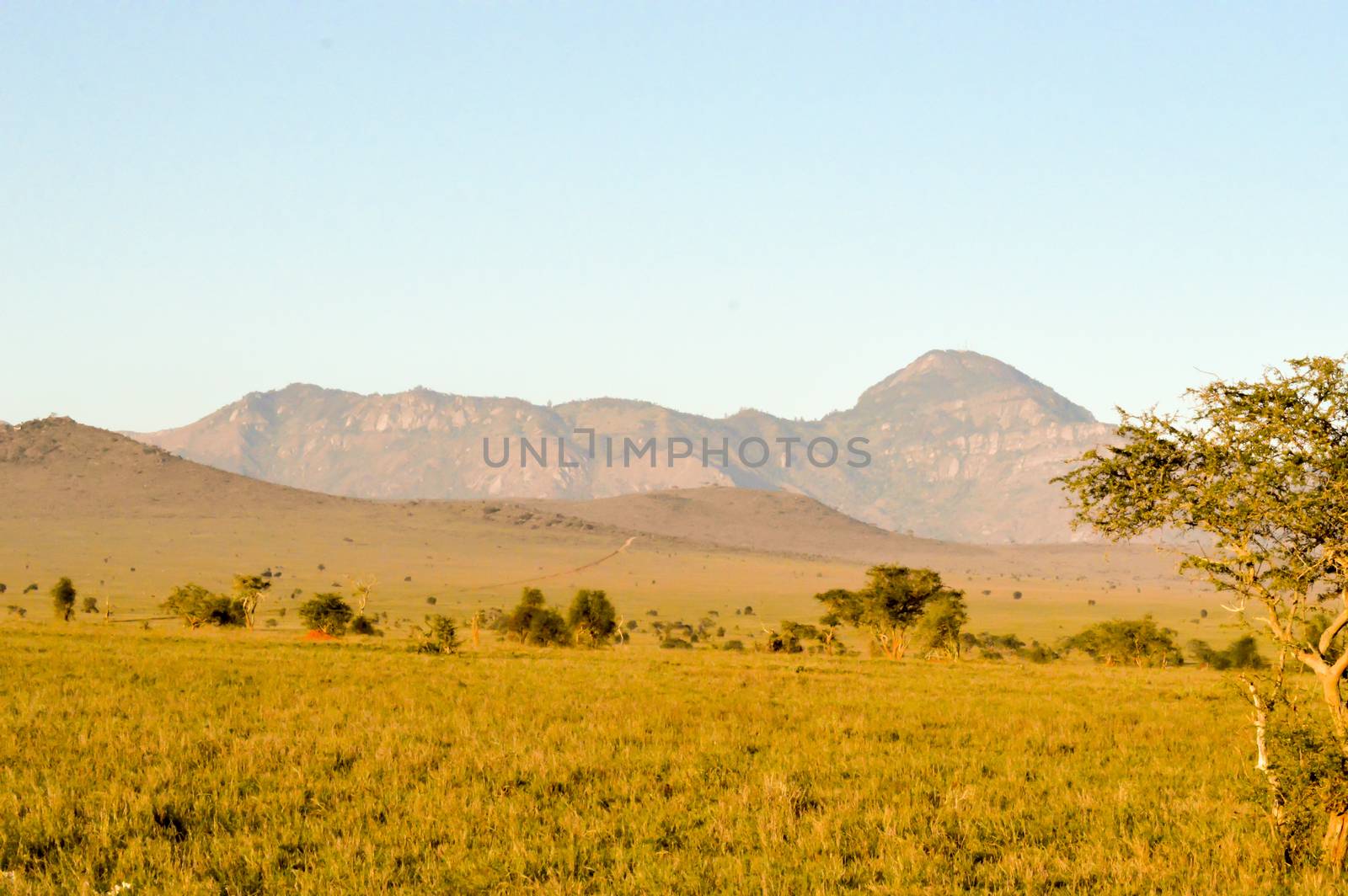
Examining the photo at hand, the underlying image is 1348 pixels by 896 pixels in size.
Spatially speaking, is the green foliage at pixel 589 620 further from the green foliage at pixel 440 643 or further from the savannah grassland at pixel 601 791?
the savannah grassland at pixel 601 791

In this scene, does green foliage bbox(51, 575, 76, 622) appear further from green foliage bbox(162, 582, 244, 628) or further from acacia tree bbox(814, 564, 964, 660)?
acacia tree bbox(814, 564, 964, 660)

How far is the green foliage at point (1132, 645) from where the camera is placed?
245 feet

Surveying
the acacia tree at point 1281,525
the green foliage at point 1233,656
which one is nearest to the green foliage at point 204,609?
the green foliage at point 1233,656

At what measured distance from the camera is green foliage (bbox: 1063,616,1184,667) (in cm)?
7481

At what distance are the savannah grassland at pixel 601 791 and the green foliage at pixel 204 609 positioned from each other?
1820 inches

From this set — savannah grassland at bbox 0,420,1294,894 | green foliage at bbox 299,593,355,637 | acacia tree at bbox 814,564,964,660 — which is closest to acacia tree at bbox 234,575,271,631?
green foliage at bbox 299,593,355,637

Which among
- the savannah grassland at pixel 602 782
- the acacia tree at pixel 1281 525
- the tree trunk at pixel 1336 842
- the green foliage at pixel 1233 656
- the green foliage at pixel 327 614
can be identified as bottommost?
the green foliage at pixel 1233 656

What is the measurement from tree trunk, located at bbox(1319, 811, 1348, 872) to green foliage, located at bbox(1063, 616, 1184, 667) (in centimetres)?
6701

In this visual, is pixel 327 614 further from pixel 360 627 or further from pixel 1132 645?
pixel 1132 645

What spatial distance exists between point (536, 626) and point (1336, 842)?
62952 mm

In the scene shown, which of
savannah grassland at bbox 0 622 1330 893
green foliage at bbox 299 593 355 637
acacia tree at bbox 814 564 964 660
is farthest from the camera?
green foliage at bbox 299 593 355 637

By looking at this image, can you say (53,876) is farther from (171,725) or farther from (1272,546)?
(1272,546)

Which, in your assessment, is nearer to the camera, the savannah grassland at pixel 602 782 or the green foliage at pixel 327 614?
the savannah grassland at pixel 602 782

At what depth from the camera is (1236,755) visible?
1848 centimetres
